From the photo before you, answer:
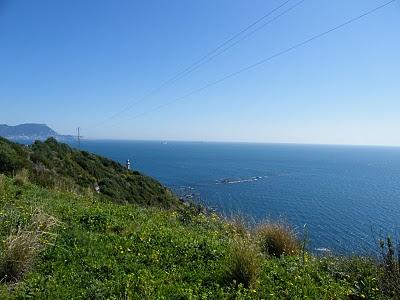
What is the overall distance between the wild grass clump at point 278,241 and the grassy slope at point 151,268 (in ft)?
1.91

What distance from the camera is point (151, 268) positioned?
575 cm

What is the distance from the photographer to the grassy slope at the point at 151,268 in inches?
196

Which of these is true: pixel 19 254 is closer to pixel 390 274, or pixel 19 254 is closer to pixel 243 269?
pixel 243 269

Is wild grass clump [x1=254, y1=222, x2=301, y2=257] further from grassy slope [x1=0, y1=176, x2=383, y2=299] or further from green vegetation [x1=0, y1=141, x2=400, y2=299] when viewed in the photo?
grassy slope [x1=0, y1=176, x2=383, y2=299]

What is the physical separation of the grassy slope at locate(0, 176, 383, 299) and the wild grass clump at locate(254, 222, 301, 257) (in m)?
0.58

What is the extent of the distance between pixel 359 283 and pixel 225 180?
79.8 m

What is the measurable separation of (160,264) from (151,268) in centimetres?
24

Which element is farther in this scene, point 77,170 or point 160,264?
point 77,170

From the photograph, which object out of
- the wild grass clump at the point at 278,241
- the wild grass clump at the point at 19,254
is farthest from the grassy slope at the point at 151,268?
the wild grass clump at the point at 278,241

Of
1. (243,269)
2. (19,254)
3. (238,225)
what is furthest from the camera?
(238,225)

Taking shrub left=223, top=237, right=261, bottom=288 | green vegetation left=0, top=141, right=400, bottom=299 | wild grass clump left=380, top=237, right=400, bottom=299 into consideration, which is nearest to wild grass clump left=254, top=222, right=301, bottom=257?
green vegetation left=0, top=141, right=400, bottom=299

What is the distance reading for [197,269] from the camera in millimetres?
5859

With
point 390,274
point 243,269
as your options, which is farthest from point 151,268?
point 390,274

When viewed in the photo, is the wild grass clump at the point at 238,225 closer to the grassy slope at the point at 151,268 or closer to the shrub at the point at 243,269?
the grassy slope at the point at 151,268
